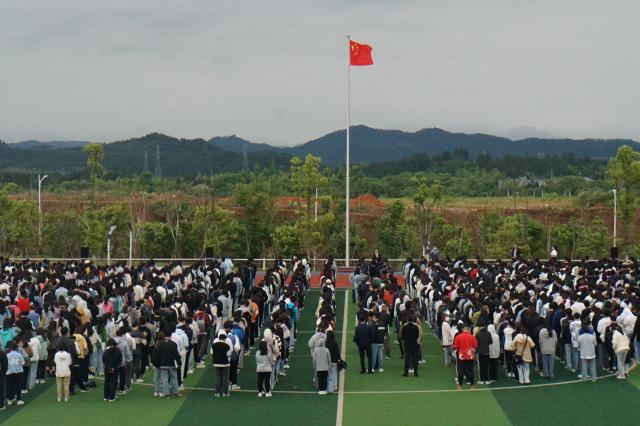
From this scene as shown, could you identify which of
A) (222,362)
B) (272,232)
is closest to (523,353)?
(222,362)

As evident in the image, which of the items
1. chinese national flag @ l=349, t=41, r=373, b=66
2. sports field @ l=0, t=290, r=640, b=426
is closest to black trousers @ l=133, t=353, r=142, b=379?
sports field @ l=0, t=290, r=640, b=426

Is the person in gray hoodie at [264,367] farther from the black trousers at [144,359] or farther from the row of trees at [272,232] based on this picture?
the row of trees at [272,232]

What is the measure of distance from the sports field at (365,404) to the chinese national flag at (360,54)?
2451 cm

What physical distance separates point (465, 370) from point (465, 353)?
1.85ft

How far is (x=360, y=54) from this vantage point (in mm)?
45156

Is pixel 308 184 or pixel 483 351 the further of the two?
pixel 308 184

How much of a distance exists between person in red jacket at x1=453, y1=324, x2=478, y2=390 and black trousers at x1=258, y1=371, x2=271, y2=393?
4190 mm

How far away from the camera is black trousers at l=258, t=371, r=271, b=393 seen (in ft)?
67.6

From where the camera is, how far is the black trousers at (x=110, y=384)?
2008cm

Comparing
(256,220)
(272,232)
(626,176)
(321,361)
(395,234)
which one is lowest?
(321,361)

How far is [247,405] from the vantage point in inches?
782

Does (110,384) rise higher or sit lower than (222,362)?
lower

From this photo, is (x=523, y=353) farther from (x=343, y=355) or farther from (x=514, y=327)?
(x=343, y=355)

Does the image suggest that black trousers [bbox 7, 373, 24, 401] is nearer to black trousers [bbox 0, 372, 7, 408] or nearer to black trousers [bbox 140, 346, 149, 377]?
black trousers [bbox 0, 372, 7, 408]
